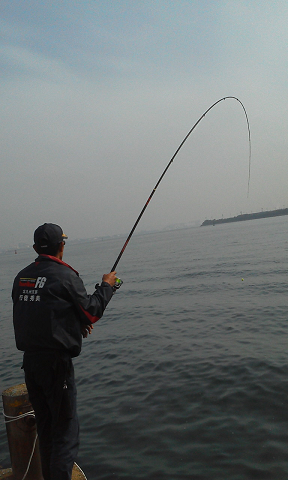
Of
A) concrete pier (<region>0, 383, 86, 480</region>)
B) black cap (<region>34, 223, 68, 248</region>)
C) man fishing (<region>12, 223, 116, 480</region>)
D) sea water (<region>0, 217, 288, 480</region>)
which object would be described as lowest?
sea water (<region>0, 217, 288, 480</region>)

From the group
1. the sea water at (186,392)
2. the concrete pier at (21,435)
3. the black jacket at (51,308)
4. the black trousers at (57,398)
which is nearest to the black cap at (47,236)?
the black jacket at (51,308)

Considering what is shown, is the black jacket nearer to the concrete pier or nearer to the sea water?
the concrete pier

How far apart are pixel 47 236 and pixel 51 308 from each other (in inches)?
29.8

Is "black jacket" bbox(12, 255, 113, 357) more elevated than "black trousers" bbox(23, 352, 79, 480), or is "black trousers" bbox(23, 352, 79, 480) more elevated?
"black jacket" bbox(12, 255, 113, 357)

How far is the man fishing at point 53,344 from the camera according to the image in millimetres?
2988

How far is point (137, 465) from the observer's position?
470 cm

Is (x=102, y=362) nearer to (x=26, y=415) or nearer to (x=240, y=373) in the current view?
(x=240, y=373)

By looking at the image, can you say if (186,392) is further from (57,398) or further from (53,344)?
(53,344)

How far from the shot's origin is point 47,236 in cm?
335

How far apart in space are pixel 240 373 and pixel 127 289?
14447mm

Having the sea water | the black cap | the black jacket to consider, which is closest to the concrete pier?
the black jacket

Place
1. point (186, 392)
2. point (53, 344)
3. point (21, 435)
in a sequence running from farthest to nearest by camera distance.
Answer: point (186, 392) < point (21, 435) < point (53, 344)

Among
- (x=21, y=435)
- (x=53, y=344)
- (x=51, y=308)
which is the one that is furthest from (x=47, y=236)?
(x=21, y=435)

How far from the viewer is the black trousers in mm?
3014
